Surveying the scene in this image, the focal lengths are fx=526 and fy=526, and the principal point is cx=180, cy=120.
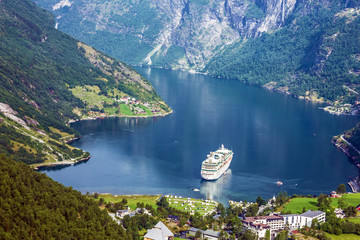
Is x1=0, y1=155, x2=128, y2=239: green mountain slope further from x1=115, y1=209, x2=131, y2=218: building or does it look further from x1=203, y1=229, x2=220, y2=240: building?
x1=203, y1=229, x2=220, y2=240: building

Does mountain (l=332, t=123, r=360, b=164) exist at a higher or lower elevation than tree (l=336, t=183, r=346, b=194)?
higher

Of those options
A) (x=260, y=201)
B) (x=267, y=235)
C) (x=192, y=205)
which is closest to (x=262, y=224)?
(x=267, y=235)

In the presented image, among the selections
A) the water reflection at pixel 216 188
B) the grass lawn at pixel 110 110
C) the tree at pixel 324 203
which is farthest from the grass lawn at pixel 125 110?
the tree at pixel 324 203

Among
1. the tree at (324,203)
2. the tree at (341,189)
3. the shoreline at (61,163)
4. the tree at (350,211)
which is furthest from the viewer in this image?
the shoreline at (61,163)

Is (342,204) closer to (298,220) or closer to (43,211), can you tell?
(298,220)

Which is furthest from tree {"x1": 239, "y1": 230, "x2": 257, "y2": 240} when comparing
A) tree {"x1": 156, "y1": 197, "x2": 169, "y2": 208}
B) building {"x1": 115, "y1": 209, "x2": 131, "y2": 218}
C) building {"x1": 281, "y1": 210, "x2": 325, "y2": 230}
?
tree {"x1": 156, "y1": 197, "x2": 169, "y2": 208}

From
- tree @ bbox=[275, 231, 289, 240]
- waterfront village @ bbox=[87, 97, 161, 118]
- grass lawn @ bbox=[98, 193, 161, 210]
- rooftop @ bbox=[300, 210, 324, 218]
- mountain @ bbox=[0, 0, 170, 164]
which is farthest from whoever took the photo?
waterfront village @ bbox=[87, 97, 161, 118]

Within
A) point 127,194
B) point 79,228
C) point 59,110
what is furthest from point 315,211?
point 59,110

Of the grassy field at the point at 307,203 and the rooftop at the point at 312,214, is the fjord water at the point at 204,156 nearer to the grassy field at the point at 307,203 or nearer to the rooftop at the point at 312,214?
the grassy field at the point at 307,203
